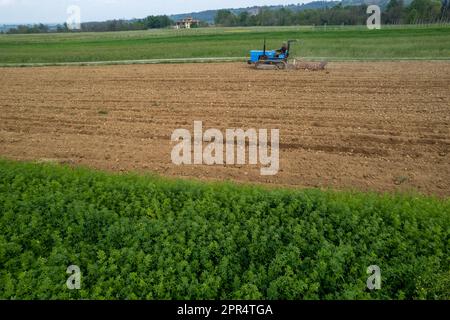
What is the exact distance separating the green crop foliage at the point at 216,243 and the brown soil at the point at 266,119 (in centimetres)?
250

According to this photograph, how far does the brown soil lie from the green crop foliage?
8.21 ft

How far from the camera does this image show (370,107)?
14.5 metres

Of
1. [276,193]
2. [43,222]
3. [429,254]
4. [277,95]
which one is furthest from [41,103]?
[429,254]

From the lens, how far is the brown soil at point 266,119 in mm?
9891

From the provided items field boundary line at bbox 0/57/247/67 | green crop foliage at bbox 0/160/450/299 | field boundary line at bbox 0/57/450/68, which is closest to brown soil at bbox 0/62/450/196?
green crop foliage at bbox 0/160/450/299

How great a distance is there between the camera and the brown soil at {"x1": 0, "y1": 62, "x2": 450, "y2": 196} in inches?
389

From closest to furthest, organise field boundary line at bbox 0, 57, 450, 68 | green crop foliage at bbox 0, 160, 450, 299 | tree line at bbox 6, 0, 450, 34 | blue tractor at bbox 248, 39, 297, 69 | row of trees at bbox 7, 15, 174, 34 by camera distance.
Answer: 1. green crop foliage at bbox 0, 160, 450, 299
2. blue tractor at bbox 248, 39, 297, 69
3. field boundary line at bbox 0, 57, 450, 68
4. tree line at bbox 6, 0, 450, 34
5. row of trees at bbox 7, 15, 174, 34

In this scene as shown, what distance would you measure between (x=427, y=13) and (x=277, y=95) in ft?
209

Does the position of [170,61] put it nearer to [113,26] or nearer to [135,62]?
[135,62]

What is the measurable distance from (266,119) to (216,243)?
8.45m

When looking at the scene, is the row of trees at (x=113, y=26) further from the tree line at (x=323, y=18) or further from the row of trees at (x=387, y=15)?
the row of trees at (x=387, y=15)

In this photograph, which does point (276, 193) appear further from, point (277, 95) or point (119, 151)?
point (277, 95)

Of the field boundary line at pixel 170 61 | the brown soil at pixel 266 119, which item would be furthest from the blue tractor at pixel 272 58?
the field boundary line at pixel 170 61

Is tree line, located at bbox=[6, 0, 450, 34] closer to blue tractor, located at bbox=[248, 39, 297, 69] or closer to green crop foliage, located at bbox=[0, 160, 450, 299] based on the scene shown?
→ blue tractor, located at bbox=[248, 39, 297, 69]
